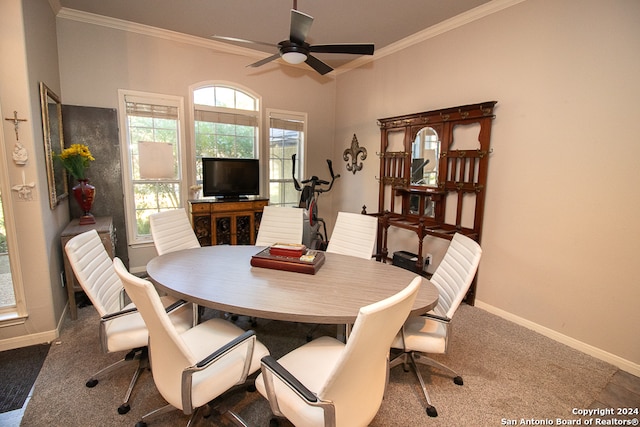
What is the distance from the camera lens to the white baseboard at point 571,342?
226 centimetres

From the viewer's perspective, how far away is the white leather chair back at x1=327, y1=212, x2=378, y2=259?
272cm

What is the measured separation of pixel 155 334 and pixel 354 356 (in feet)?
2.77

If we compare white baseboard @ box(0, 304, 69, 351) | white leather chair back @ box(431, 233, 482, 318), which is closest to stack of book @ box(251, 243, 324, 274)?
white leather chair back @ box(431, 233, 482, 318)

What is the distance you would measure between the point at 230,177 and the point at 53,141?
6.15ft

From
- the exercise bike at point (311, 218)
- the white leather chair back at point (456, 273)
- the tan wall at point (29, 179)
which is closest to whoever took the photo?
the white leather chair back at point (456, 273)

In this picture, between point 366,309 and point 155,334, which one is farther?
point 155,334

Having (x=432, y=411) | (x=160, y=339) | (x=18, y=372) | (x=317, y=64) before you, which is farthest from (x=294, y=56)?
(x=18, y=372)

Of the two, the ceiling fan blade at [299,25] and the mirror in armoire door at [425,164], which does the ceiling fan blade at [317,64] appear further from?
the mirror in armoire door at [425,164]

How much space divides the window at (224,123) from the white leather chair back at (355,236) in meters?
2.36

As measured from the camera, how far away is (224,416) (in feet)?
5.68

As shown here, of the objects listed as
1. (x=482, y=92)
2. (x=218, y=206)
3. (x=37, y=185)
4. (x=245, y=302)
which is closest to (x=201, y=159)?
(x=218, y=206)

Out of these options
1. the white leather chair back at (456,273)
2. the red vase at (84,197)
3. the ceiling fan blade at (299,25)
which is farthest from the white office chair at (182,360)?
the red vase at (84,197)

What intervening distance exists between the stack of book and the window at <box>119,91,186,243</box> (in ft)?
8.33

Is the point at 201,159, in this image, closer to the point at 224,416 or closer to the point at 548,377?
the point at 224,416
